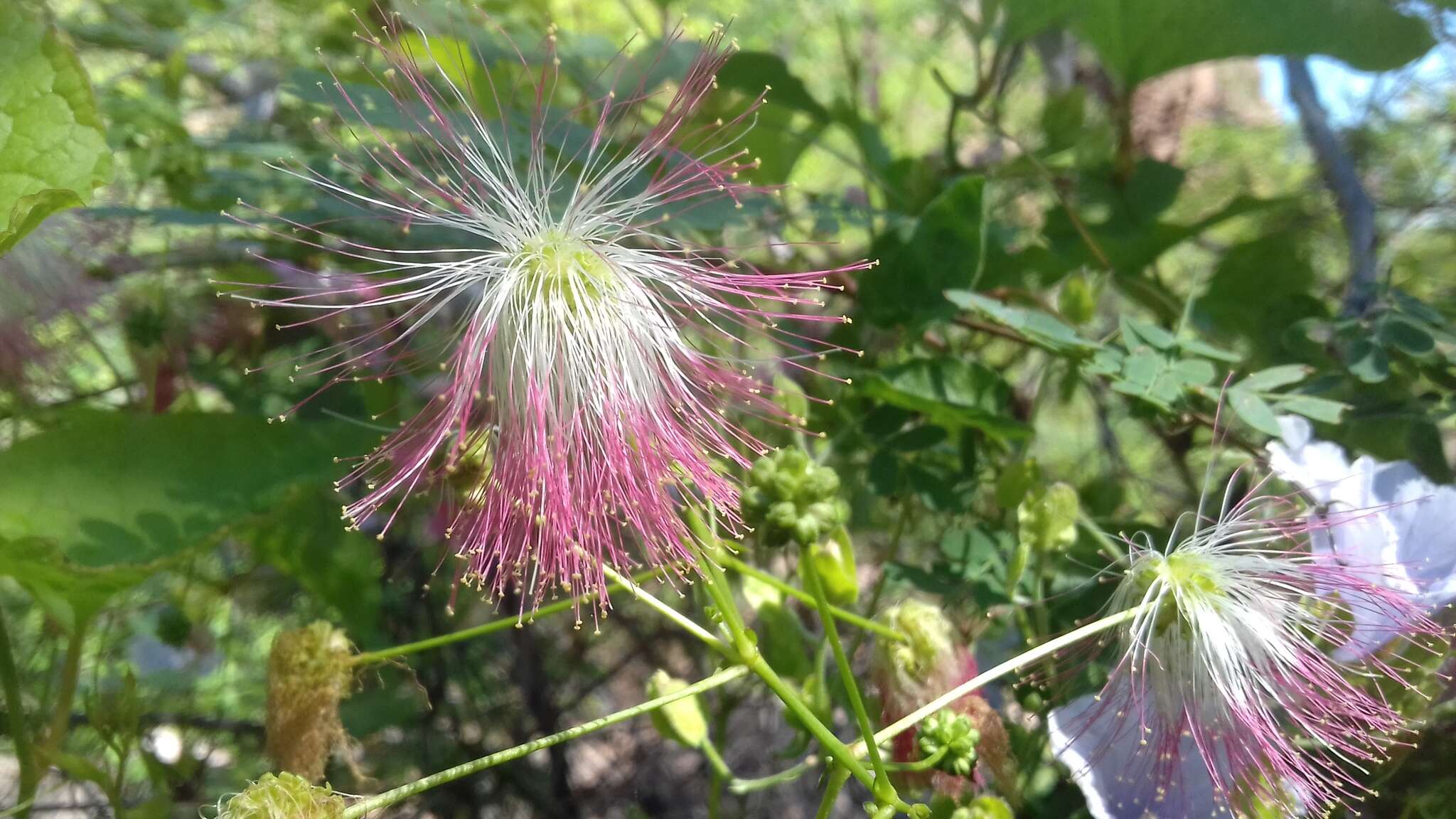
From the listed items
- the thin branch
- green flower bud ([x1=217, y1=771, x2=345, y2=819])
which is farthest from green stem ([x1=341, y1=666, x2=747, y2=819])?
the thin branch

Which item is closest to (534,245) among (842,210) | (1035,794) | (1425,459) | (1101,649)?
(842,210)

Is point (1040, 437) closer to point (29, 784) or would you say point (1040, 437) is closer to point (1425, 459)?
point (1425, 459)

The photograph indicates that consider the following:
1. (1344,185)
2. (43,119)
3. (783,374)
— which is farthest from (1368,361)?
(43,119)

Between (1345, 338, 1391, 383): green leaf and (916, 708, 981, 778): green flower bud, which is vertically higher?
(1345, 338, 1391, 383): green leaf

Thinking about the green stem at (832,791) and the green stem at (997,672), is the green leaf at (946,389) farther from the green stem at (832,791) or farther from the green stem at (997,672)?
the green stem at (832,791)

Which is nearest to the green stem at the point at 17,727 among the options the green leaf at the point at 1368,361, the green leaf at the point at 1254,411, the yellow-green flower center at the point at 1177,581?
the yellow-green flower center at the point at 1177,581

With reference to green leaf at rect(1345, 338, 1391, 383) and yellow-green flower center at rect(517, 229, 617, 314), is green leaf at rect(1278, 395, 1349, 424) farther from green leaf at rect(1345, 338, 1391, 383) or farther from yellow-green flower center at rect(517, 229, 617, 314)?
yellow-green flower center at rect(517, 229, 617, 314)
